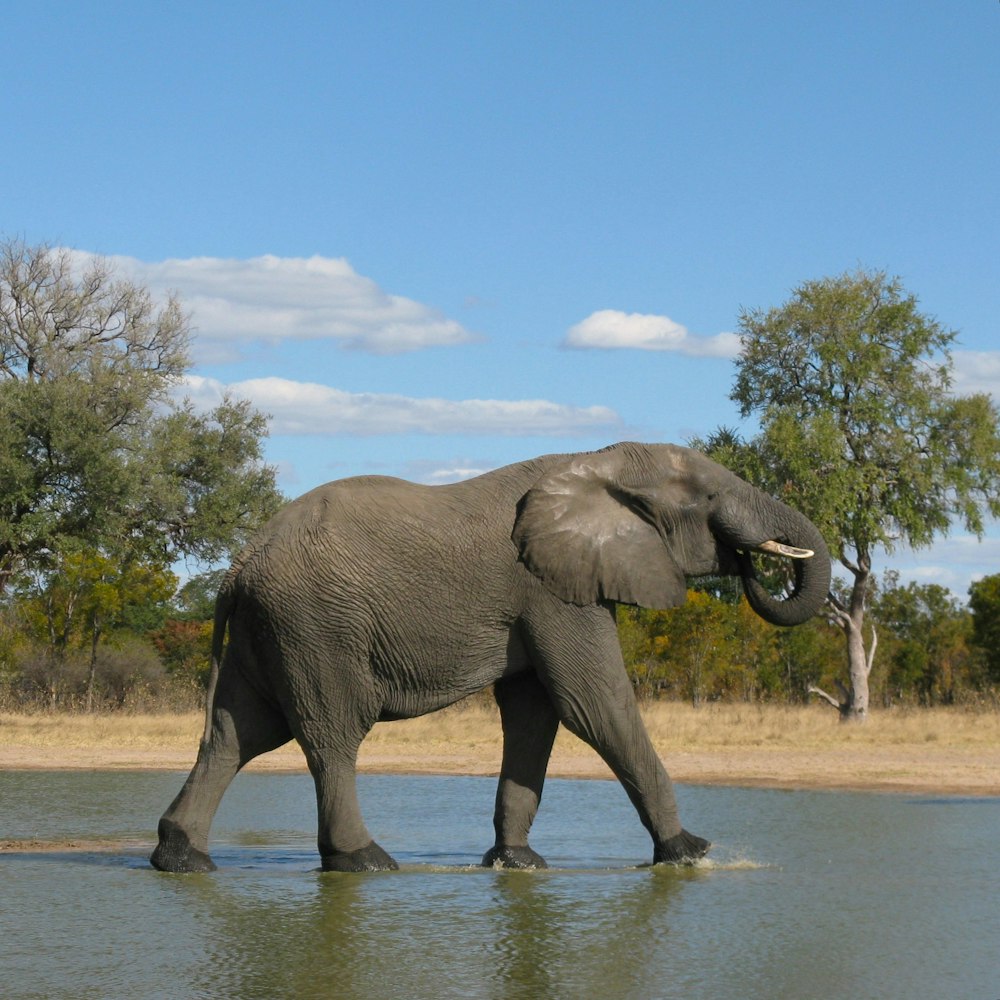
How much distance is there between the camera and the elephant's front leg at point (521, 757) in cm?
1040

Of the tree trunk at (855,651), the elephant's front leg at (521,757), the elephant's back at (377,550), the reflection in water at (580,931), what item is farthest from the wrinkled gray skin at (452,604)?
the tree trunk at (855,651)

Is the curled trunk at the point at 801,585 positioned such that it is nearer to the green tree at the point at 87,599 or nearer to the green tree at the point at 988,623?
the green tree at the point at 87,599

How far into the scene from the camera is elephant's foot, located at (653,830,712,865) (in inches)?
400

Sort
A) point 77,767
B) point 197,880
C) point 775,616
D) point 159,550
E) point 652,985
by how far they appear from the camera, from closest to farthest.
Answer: point 652,985 → point 197,880 → point 775,616 → point 77,767 → point 159,550

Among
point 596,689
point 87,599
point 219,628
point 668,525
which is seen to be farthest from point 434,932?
point 87,599

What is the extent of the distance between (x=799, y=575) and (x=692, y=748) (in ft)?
39.0

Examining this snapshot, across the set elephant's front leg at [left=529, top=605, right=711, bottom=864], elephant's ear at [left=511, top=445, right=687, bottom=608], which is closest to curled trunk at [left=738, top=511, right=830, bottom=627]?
elephant's ear at [left=511, top=445, right=687, bottom=608]

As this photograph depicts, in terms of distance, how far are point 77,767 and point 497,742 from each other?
19.7 feet

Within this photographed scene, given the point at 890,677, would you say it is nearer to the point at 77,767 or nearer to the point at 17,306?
the point at 17,306

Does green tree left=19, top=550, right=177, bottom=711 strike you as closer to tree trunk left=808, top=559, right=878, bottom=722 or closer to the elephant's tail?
tree trunk left=808, top=559, right=878, bottom=722

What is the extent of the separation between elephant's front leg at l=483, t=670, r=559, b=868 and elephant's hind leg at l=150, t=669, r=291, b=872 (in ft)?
5.06

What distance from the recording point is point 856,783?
57.1 feet

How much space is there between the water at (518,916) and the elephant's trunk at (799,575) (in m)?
1.67

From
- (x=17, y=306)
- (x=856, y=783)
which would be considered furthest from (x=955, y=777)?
(x=17, y=306)
